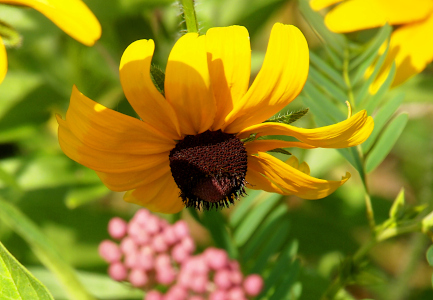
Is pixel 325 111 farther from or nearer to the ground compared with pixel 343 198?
farther from the ground

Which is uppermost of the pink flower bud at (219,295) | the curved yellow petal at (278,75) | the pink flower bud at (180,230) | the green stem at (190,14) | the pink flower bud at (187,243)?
the green stem at (190,14)

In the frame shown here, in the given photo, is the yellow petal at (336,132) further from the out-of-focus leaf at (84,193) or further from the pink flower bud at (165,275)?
the out-of-focus leaf at (84,193)

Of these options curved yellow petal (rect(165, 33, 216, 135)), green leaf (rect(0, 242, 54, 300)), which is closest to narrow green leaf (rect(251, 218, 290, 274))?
curved yellow petal (rect(165, 33, 216, 135))

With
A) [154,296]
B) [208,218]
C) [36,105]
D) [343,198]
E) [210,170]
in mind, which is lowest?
[343,198]

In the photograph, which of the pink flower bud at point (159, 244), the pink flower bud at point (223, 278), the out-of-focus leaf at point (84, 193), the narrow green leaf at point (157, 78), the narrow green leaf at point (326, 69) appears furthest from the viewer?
the out-of-focus leaf at point (84, 193)

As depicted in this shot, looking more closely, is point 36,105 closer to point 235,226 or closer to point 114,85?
point 114,85

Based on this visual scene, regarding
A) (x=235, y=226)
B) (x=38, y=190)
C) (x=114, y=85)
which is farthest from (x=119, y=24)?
(x=235, y=226)

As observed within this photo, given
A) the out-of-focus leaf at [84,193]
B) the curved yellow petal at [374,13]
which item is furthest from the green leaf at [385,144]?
the out-of-focus leaf at [84,193]

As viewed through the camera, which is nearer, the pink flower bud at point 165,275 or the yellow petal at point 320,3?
the yellow petal at point 320,3
